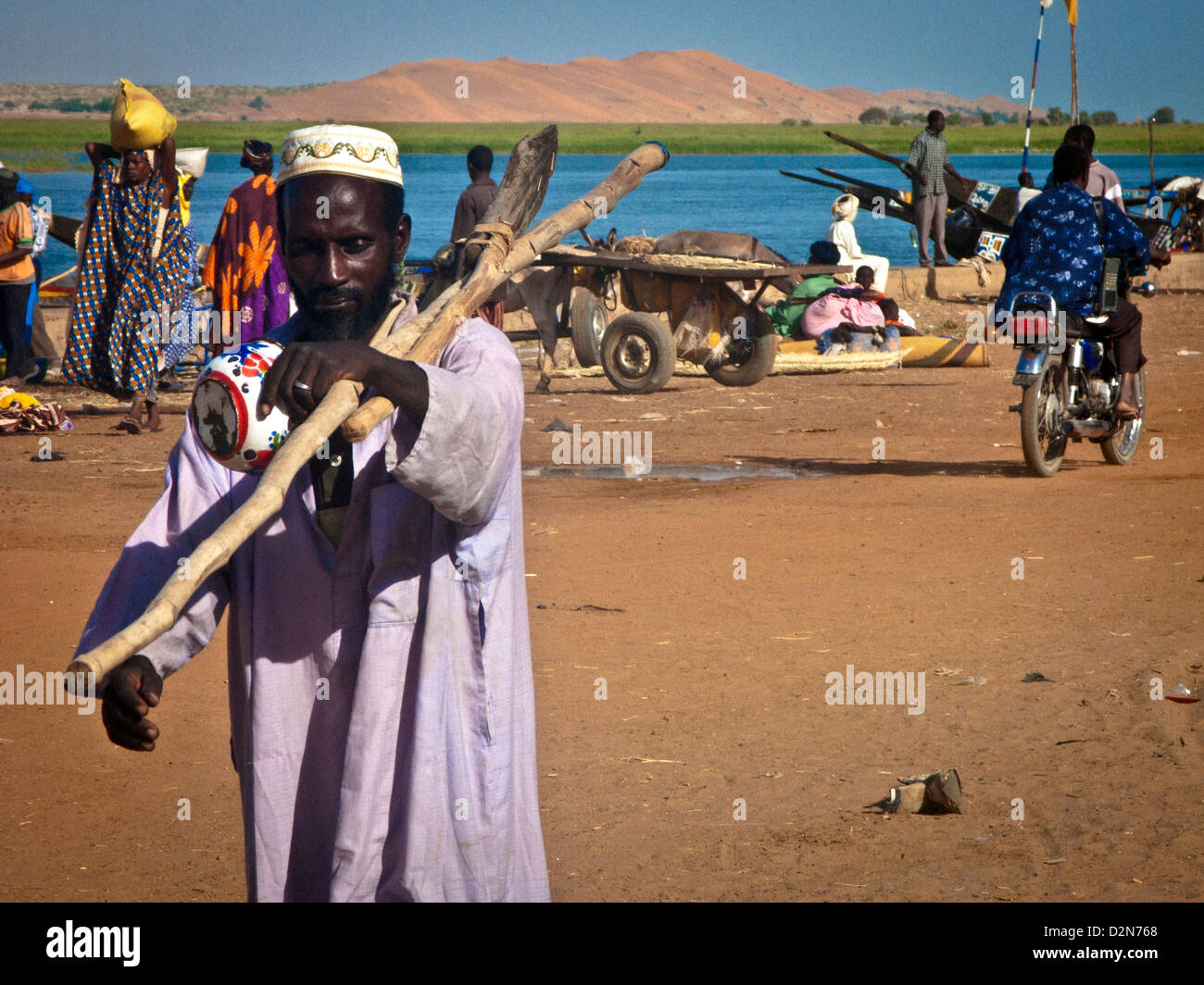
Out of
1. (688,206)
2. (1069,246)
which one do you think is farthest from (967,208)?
(688,206)

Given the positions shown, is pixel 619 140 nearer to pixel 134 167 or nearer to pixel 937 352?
pixel 937 352

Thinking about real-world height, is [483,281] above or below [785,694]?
above

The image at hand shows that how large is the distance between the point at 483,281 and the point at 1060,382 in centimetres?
676

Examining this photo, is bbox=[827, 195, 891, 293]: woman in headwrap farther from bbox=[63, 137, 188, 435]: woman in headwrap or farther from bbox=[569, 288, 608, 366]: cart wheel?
bbox=[63, 137, 188, 435]: woman in headwrap

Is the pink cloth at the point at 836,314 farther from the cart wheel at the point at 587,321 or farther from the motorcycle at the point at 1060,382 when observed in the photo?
the motorcycle at the point at 1060,382

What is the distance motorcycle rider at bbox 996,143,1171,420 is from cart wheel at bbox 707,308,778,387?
4.27 meters

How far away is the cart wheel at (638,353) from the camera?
12.3m

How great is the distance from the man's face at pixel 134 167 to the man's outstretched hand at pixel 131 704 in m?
7.94

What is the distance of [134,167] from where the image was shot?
30.6 feet

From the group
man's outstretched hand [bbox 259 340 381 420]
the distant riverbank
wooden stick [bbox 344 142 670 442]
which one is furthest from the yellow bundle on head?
the distant riverbank

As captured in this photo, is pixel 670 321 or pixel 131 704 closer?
pixel 131 704

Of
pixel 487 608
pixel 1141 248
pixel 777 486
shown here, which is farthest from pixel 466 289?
pixel 1141 248

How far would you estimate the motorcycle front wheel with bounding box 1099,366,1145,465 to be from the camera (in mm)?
8984

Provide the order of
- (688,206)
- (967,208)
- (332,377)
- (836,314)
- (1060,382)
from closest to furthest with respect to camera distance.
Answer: (332,377) → (1060,382) → (836,314) → (967,208) → (688,206)
